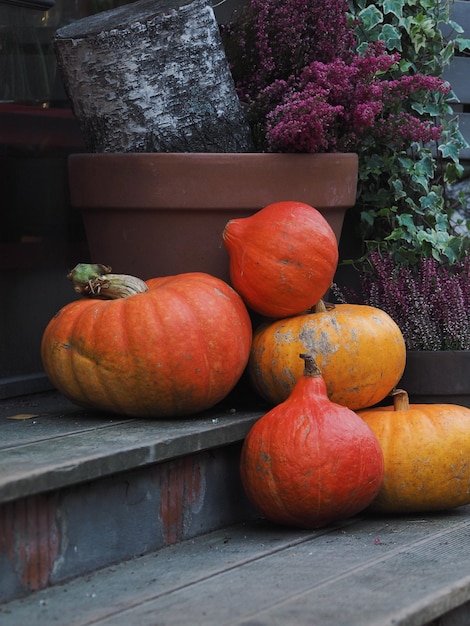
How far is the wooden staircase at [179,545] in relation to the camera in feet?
5.67

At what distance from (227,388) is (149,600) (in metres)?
0.75

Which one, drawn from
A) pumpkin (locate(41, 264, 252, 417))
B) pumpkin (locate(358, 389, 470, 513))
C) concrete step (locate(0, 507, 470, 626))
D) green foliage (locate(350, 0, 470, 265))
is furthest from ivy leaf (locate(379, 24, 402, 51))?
concrete step (locate(0, 507, 470, 626))

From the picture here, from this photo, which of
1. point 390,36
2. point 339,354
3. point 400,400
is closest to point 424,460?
point 400,400

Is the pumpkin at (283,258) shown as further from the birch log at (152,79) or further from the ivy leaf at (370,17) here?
the ivy leaf at (370,17)

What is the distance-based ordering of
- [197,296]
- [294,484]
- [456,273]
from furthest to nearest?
[456,273]
[197,296]
[294,484]

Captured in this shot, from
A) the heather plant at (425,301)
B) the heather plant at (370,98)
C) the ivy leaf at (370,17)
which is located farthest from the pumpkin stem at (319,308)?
the ivy leaf at (370,17)

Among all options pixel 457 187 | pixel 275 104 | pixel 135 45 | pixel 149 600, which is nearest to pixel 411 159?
pixel 457 187

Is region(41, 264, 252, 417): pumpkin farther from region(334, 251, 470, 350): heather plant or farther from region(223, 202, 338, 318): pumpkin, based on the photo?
region(334, 251, 470, 350): heather plant

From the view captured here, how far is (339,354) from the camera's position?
245cm

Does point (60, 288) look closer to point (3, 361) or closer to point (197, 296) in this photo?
point (3, 361)

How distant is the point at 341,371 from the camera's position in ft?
8.04

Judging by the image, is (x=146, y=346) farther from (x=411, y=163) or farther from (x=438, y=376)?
(x=411, y=163)

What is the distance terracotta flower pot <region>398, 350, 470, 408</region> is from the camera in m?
2.75

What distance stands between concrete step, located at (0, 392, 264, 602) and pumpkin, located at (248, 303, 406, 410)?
0.40 ft
